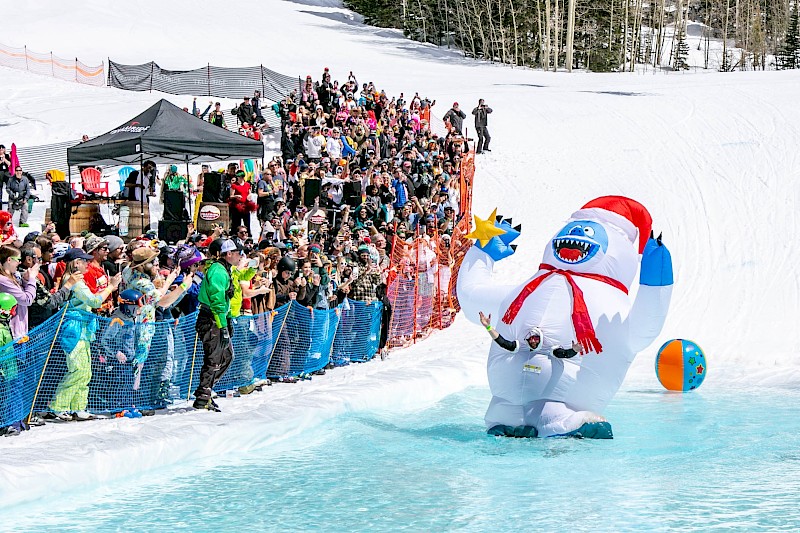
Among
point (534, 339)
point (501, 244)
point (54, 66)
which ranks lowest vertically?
point (534, 339)

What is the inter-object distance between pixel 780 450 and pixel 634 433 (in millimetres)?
1357

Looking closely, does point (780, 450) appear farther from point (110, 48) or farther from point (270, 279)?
point (110, 48)

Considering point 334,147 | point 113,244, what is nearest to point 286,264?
point 113,244

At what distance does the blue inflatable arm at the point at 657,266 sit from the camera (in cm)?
888

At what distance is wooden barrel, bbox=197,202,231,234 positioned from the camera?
1452 cm

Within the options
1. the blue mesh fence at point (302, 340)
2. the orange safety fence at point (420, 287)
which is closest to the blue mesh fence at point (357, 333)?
the blue mesh fence at point (302, 340)

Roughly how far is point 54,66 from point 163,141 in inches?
1011

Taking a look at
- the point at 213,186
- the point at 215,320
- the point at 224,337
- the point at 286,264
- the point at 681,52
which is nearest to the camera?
the point at 215,320

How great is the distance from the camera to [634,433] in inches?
383

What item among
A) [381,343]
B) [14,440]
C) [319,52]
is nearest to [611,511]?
[14,440]

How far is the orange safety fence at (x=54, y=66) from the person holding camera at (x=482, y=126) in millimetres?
15015

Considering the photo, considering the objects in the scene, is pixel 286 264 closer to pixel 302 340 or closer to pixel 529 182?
pixel 302 340

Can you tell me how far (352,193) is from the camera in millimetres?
20375

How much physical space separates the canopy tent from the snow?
9.85 ft
